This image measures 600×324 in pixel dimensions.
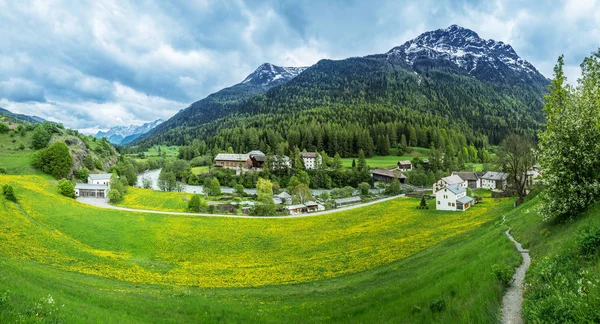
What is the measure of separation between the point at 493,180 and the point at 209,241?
90.0 meters

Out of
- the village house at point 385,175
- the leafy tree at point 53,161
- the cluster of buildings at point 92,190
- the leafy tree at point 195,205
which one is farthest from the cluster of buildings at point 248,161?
the leafy tree at point 53,161

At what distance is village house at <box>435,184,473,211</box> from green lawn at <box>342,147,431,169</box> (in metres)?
78.2

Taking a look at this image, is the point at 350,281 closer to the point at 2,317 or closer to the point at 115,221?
the point at 2,317

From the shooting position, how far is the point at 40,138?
326 ft

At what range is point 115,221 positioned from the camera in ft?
169

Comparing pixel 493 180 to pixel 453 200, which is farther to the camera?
pixel 493 180

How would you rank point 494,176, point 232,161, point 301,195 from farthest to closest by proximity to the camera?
point 232,161
point 494,176
point 301,195

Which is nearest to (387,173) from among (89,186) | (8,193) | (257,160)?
(257,160)

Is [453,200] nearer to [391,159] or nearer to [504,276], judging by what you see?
[504,276]

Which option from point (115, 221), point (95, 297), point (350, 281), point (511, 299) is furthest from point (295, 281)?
point (115, 221)

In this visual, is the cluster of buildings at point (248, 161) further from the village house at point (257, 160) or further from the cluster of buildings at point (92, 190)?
the cluster of buildings at point (92, 190)

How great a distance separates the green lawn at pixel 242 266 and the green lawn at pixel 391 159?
8038 cm

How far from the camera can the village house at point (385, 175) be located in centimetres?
12308

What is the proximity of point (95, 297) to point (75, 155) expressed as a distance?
340 ft
